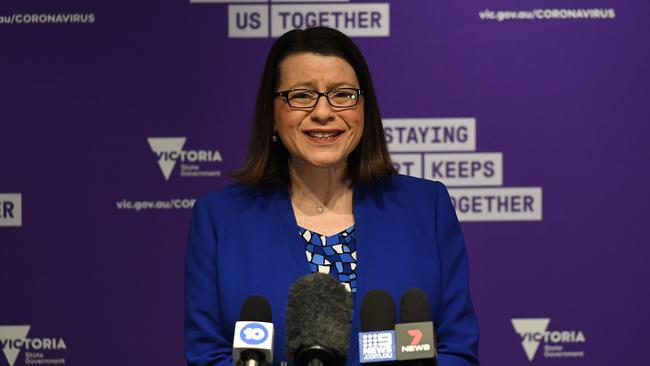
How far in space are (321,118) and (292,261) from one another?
38cm

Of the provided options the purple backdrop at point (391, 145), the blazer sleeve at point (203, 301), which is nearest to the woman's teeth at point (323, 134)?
the blazer sleeve at point (203, 301)

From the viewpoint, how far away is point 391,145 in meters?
4.26

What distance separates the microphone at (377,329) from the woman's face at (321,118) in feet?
2.04

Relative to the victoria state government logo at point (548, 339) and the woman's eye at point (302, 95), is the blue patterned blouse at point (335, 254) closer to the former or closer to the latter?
the woman's eye at point (302, 95)

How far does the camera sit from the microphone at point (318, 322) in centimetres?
171

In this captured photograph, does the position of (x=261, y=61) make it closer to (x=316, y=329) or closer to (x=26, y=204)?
(x=26, y=204)

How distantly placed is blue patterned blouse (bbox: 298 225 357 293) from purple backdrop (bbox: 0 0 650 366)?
5.92 feet

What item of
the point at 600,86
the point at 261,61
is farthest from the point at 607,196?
the point at 261,61

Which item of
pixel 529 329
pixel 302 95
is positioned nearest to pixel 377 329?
pixel 302 95

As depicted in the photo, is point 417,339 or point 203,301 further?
point 203,301

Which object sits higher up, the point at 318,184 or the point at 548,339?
the point at 318,184

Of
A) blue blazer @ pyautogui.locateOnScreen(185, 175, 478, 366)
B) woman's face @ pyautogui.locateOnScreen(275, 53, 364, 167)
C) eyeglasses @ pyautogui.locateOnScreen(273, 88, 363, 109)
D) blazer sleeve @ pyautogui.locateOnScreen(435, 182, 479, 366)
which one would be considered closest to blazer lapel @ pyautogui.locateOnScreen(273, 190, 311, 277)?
blue blazer @ pyautogui.locateOnScreen(185, 175, 478, 366)

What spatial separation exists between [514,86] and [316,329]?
2.77 meters

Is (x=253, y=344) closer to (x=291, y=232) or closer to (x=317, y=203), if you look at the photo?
(x=291, y=232)
